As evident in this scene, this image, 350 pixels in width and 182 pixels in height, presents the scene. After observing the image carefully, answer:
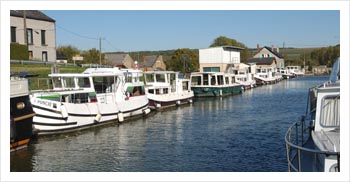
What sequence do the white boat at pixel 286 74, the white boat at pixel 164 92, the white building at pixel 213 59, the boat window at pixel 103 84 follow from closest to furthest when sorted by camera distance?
the boat window at pixel 103 84
the white boat at pixel 164 92
the white building at pixel 213 59
the white boat at pixel 286 74

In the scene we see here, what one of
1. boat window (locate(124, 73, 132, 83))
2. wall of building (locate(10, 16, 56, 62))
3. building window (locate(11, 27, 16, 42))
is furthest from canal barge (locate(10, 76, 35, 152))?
wall of building (locate(10, 16, 56, 62))

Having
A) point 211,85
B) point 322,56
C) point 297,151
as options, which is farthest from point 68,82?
point 322,56

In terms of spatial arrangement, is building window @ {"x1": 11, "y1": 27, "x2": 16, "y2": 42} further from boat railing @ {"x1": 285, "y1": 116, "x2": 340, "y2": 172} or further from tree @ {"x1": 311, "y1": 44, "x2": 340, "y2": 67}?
tree @ {"x1": 311, "y1": 44, "x2": 340, "y2": 67}

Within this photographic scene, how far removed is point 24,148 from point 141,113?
33.9 ft

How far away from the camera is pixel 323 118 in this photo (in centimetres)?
988

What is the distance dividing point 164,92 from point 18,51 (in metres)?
10.9

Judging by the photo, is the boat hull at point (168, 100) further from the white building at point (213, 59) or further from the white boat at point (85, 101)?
the white building at point (213, 59)

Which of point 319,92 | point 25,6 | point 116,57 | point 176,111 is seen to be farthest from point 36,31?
point 116,57

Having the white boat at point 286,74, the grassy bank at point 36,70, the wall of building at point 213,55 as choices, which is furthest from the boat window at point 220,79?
the white boat at point 286,74

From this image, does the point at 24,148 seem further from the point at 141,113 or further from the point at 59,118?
the point at 141,113

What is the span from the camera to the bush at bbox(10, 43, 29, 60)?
3115 centimetres

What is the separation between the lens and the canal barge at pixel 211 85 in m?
40.2

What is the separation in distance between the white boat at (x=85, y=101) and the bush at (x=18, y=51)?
10.7m

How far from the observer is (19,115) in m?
15.0
